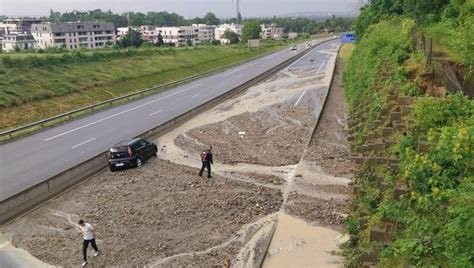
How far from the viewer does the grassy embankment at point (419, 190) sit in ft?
26.3

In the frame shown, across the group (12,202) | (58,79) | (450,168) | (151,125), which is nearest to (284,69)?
(58,79)

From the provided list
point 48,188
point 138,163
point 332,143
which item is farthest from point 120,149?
point 332,143

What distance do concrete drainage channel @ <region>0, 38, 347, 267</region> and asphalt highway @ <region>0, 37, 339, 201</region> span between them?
2584mm

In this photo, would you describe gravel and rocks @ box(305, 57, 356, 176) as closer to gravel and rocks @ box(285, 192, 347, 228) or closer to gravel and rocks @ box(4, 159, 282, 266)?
gravel and rocks @ box(285, 192, 347, 228)

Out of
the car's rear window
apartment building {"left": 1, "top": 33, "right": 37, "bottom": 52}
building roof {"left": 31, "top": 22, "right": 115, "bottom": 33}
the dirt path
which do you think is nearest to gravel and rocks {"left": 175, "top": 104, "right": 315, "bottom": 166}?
the dirt path

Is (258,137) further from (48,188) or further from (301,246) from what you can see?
(301,246)

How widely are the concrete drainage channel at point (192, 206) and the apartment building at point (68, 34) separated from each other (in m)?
131

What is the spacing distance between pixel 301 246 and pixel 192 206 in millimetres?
5354

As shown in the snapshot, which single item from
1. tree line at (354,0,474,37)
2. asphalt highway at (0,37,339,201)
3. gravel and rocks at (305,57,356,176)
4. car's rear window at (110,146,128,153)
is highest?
tree line at (354,0,474,37)

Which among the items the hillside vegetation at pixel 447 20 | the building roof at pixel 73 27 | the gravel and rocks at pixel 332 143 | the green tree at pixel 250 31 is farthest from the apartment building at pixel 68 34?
the gravel and rocks at pixel 332 143

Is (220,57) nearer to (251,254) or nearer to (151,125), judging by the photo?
(151,125)

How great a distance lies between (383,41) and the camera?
30.4m

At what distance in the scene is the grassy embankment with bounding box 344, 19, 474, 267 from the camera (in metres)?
8.01

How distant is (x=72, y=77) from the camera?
55.3m
